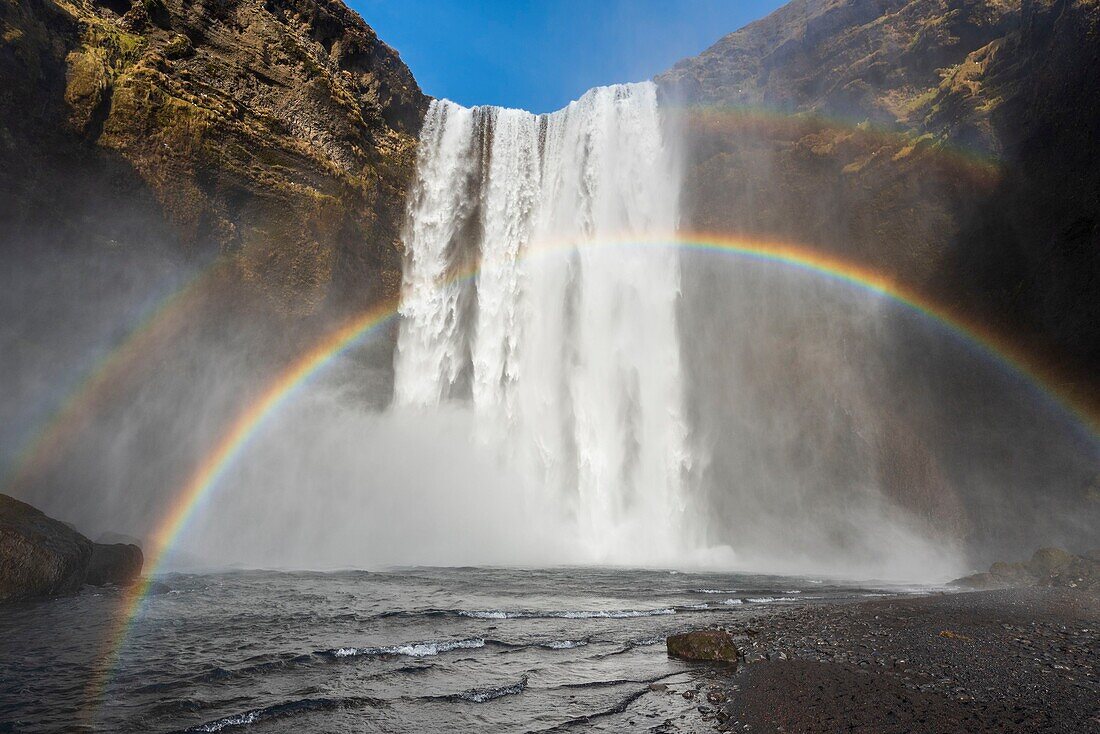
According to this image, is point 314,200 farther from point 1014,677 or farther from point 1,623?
point 1014,677

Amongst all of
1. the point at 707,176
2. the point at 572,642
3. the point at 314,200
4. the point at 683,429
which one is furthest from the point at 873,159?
the point at 572,642

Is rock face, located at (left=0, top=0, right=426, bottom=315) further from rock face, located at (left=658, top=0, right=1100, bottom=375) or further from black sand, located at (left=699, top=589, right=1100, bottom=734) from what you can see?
black sand, located at (left=699, top=589, right=1100, bottom=734)

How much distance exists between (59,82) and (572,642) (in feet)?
78.4

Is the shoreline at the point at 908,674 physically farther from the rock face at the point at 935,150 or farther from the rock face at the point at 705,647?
the rock face at the point at 935,150

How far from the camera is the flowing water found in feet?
17.4

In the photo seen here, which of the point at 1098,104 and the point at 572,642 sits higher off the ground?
the point at 1098,104

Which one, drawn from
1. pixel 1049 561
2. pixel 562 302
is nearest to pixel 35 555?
pixel 562 302

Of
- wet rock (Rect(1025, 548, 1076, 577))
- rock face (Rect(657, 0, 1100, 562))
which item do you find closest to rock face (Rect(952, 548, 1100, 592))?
wet rock (Rect(1025, 548, 1076, 577))

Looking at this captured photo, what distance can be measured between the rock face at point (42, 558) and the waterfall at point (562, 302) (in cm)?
1668

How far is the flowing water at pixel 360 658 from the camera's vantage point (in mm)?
5297

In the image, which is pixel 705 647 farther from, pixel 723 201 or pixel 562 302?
pixel 723 201

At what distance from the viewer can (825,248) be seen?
28.6 meters

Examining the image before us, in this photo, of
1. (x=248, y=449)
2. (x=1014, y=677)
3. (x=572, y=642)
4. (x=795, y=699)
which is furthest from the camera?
(x=248, y=449)

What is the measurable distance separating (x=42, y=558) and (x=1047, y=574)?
77.2 feet
